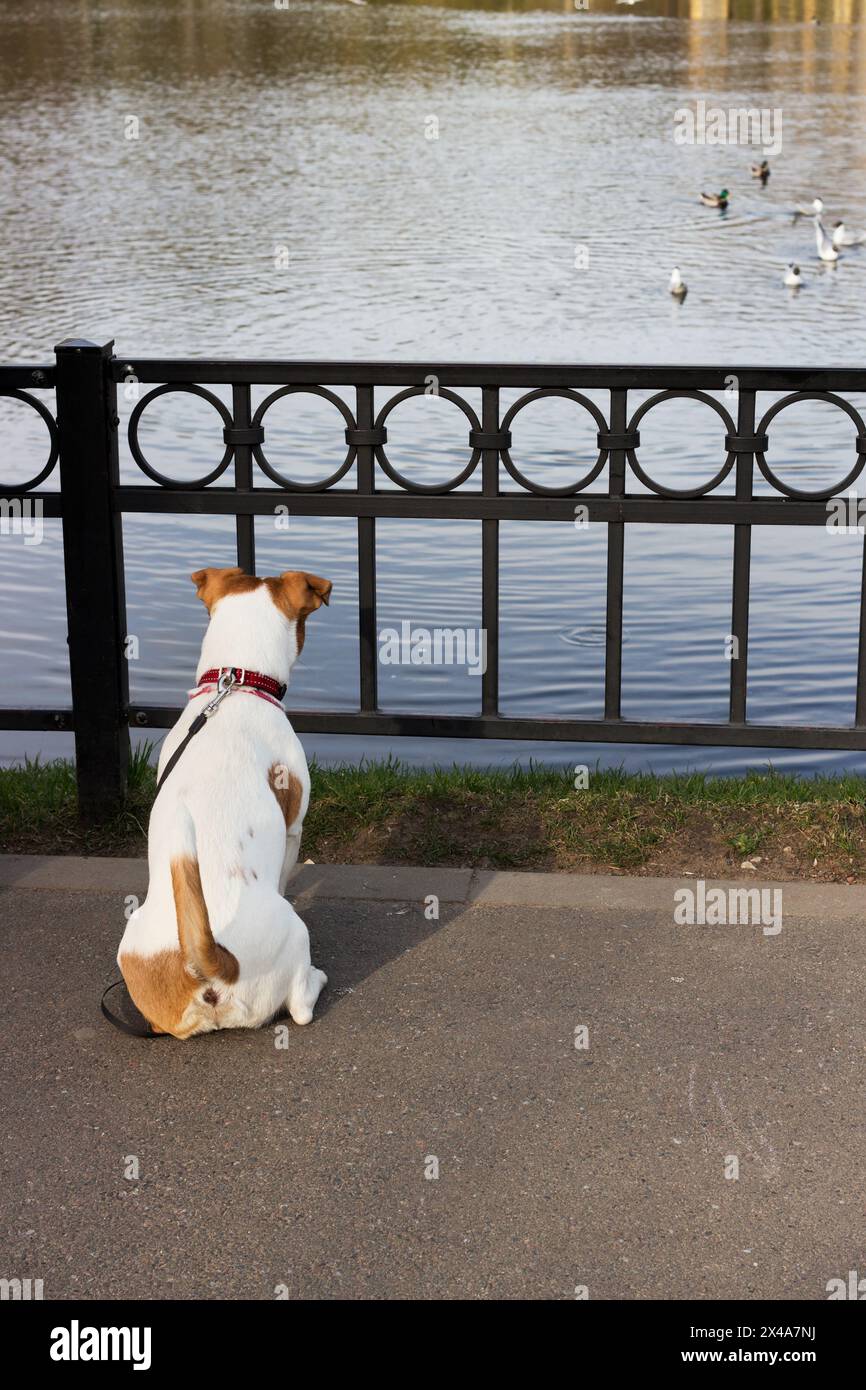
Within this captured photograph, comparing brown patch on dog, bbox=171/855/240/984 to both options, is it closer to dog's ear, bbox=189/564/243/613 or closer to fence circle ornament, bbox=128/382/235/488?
dog's ear, bbox=189/564/243/613

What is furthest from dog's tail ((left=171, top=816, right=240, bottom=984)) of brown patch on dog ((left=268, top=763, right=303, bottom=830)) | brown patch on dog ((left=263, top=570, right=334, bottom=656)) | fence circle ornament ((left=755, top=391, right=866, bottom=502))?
fence circle ornament ((left=755, top=391, right=866, bottom=502))

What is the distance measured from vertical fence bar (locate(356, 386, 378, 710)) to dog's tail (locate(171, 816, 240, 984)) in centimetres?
185

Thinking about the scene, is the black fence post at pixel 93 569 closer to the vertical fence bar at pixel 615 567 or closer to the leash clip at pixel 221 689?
the leash clip at pixel 221 689

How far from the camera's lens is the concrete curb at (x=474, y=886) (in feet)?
17.5

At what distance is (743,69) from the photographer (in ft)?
173

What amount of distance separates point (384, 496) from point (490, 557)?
429 mm

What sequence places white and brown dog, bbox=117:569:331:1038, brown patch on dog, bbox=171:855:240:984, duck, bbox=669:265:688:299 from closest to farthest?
brown patch on dog, bbox=171:855:240:984 < white and brown dog, bbox=117:569:331:1038 < duck, bbox=669:265:688:299

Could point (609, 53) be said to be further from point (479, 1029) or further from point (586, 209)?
point (479, 1029)

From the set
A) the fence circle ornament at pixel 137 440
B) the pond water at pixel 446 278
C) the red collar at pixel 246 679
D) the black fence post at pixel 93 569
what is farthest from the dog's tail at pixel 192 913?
the pond water at pixel 446 278

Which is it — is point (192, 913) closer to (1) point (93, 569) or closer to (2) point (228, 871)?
(2) point (228, 871)

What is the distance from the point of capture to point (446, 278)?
25703 mm

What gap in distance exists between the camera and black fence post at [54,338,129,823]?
18.9ft

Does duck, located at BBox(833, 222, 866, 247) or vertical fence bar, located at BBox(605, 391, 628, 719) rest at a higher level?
vertical fence bar, located at BBox(605, 391, 628, 719)

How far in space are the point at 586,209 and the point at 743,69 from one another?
78.0ft
